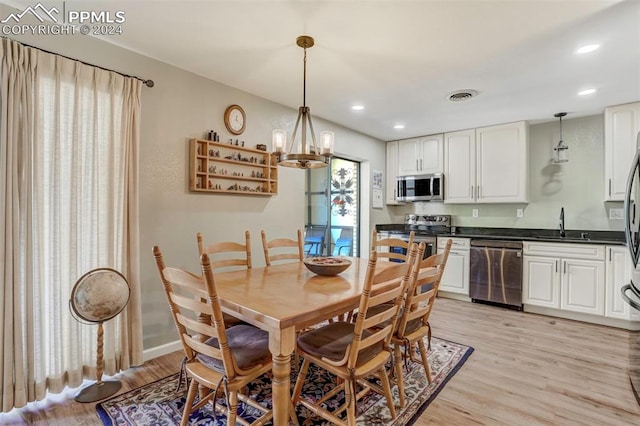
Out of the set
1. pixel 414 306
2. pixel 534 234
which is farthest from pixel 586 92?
pixel 414 306

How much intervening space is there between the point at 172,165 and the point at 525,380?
3229mm

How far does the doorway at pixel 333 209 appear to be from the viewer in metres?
4.33

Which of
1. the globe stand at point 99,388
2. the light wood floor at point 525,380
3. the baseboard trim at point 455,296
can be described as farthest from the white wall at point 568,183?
the globe stand at point 99,388

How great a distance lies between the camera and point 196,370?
5.08 ft

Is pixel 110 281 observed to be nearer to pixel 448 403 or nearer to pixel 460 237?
pixel 448 403

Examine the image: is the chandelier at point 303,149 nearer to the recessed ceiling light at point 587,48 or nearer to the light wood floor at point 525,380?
the light wood floor at point 525,380

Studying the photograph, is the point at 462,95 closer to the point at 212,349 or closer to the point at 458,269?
the point at 458,269

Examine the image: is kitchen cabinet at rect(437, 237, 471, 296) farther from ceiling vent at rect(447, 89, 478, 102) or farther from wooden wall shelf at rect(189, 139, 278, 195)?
wooden wall shelf at rect(189, 139, 278, 195)

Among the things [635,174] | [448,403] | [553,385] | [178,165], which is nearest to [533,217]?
[635,174]

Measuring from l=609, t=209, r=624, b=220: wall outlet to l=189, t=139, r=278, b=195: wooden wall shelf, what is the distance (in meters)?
3.99

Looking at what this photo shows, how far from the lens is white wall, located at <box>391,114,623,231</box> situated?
3840 mm

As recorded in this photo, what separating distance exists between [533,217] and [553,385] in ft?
8.79

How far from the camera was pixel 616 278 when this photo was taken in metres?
3.26

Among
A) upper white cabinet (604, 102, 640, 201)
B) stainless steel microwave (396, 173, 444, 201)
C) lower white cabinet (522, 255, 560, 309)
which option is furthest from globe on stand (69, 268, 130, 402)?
upper white cabinet (604, 102, 640, 201)
